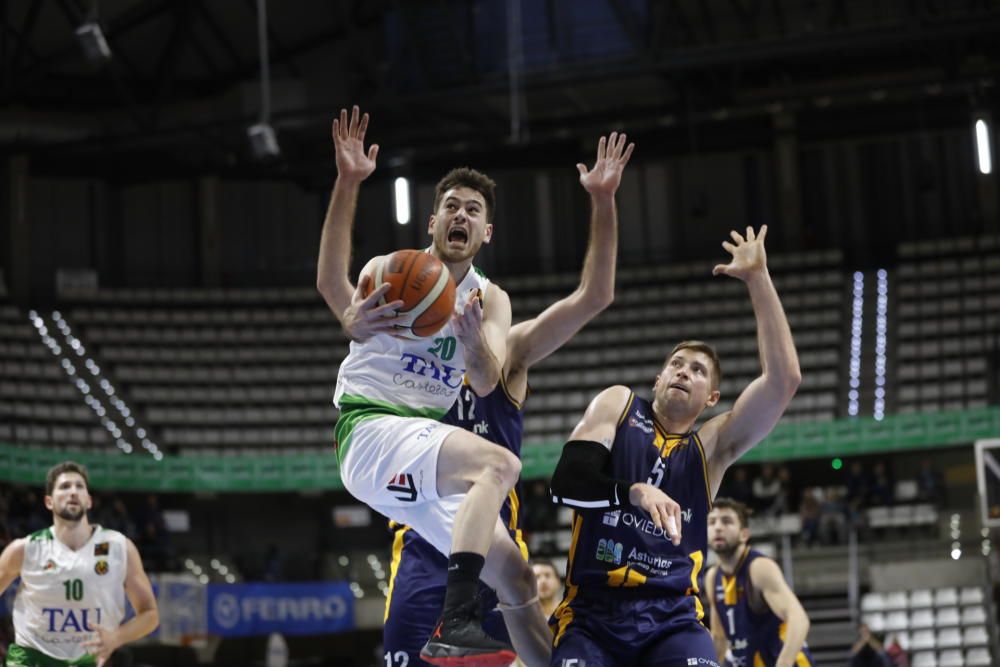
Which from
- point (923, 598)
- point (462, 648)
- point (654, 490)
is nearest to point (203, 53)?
point (923, 598)

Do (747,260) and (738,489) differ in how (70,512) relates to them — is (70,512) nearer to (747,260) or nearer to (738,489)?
(747,260)

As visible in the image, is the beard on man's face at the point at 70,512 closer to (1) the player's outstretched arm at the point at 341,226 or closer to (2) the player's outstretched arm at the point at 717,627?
(1) the player's outstretched arm at the point at 341,226

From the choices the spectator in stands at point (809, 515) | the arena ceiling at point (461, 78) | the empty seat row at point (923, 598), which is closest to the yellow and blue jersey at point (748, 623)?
the empty seat row at point (923, 598)

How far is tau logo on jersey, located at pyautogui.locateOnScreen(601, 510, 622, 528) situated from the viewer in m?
5.71

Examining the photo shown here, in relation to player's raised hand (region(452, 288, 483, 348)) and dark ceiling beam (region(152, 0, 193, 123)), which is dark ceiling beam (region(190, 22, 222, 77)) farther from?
player's raised hand (region(452, 288, 483, 348))

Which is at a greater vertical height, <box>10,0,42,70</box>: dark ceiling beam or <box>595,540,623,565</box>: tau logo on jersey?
<box>10,0,42,70</box>: dark ceiling beam

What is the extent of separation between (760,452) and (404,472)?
18034mm

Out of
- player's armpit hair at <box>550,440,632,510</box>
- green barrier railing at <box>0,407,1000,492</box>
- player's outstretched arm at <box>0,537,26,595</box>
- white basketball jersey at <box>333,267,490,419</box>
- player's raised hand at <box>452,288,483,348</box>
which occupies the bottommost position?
green barrier railing at <box>0,407,1000,492</box>

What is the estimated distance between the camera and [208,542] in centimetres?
2519

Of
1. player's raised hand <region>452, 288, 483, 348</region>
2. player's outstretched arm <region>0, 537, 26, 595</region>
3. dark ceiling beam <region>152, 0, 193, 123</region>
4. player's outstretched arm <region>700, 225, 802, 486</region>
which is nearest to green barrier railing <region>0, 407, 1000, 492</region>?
dark ceiling beam <region>152, 0, 193, 123</region>

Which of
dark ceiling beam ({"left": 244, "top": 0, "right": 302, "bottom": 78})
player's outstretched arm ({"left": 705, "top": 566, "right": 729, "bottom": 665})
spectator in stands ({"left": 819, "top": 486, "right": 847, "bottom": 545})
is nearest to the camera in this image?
player's outstretched arm ({"left": 705, "top": 566, "right": 729, "bottom": 665})

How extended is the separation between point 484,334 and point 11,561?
425 centimetres

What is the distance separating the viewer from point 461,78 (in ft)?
86.6

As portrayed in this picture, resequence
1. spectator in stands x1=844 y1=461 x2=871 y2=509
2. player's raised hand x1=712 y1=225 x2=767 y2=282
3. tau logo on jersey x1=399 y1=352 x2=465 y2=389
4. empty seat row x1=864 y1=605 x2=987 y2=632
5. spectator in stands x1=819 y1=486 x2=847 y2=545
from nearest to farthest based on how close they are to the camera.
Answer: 1. tau logo on jersey x1=399 y1=352 x2=465 y2=389
2. player's raised hand x1=712 y1=225 x2=767 y2=282
3. empty seat row x1=864 y1=605 x2=987 y2=632
4. spectator in stands x1=819 y1=486 x2=847 y2=545
5. spectator in stands x1=844 y1=461 x2=871 y2=509
